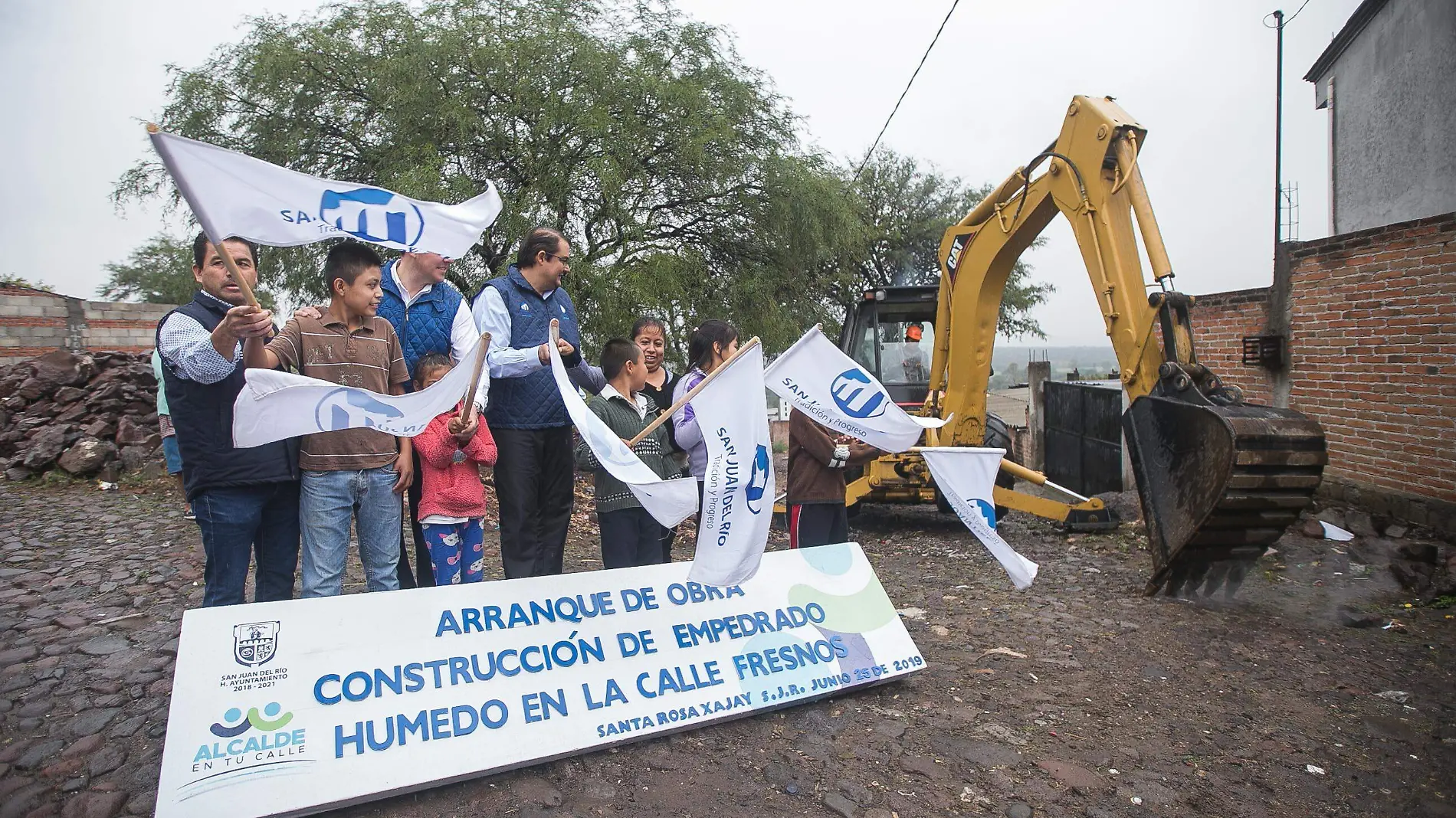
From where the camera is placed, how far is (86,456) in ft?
32.9

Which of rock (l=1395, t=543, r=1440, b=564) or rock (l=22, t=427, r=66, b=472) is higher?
rock (l=22, t=427, r=66, b=472)

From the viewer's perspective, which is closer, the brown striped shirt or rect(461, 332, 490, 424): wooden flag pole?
rect(461, 332, 490, 424): wooden flag pole

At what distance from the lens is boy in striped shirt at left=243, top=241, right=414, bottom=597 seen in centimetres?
319

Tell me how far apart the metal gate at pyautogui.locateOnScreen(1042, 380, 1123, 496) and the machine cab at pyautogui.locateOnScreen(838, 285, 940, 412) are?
278 cm

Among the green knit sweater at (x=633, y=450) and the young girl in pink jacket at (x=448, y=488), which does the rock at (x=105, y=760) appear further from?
the green knit sweater at (x=633, y=450)

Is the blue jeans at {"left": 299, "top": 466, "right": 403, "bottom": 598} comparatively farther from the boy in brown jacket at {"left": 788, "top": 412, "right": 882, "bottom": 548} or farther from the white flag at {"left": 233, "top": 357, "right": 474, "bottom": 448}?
the boy in brown jacket at {"left": 788, "top": 412, "right": 882, "bottom": 548}

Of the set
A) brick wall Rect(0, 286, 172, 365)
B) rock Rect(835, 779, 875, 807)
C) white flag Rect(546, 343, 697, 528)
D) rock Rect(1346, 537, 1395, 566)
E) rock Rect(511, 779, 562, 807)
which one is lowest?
rock Rect(1346, 537, 1395, 566)

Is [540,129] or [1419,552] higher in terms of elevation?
[540,129]

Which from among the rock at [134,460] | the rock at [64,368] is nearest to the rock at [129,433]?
the rock at [134,460]

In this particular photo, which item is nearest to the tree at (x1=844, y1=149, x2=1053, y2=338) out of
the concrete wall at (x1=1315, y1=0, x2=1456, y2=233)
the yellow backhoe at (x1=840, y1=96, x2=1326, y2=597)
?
the concrete wall at (x1=1315, y1=0, x2=1456, y2=233)

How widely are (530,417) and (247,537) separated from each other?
1.25m

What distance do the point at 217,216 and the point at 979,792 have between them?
3298 millimetres

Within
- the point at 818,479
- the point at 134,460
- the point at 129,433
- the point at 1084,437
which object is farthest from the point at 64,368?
the point at 1084,437

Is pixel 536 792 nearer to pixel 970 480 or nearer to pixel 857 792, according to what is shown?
pixel 857 792
